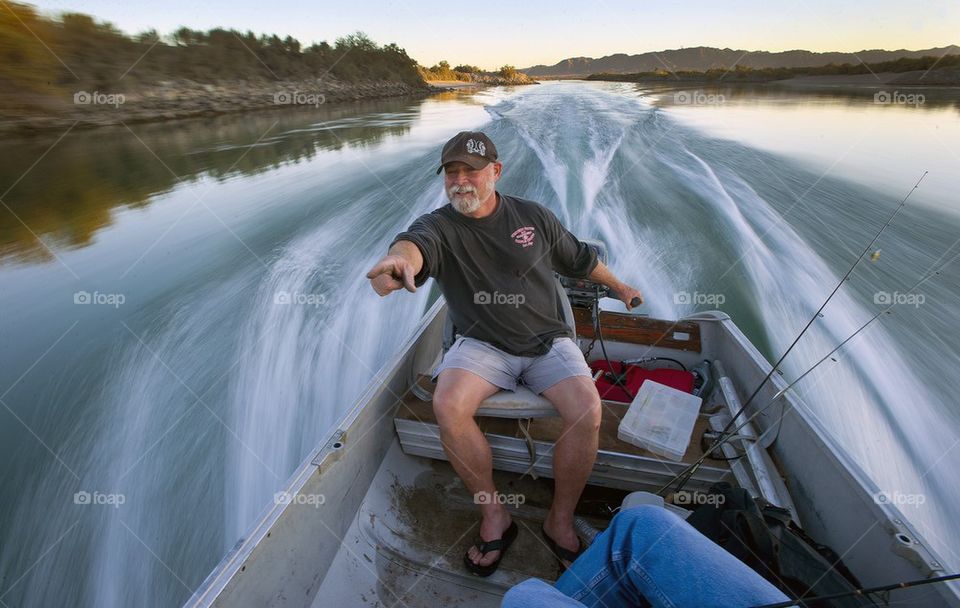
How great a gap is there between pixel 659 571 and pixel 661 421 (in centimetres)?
113

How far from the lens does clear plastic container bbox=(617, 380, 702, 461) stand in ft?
6.73

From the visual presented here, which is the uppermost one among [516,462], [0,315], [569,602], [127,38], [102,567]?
[127,38]

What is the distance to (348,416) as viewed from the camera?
1976 mm

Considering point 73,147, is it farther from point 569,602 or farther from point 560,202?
point 569,602

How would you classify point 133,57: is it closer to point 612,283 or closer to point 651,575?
point 612,283

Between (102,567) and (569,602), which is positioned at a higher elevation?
(569,602)

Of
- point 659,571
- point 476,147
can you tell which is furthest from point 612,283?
point 659,571

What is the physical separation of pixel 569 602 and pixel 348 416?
122cm

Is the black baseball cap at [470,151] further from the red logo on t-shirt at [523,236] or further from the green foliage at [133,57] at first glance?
the green foliage at [133,57]

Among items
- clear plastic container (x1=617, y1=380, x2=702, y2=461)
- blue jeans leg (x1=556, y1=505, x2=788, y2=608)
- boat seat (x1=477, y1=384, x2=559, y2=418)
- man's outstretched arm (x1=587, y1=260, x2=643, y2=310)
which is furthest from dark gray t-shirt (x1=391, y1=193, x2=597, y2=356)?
blue jeans leg (x1=556, y1=505, x2=788, y2=608)

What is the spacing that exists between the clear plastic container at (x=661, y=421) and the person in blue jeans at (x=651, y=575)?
89 cm

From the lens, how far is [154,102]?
675 inches

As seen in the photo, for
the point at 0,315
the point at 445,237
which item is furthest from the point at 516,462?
the point at 0,315

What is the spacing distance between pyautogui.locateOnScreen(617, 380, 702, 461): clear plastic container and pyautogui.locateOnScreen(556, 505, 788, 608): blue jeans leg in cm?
89
